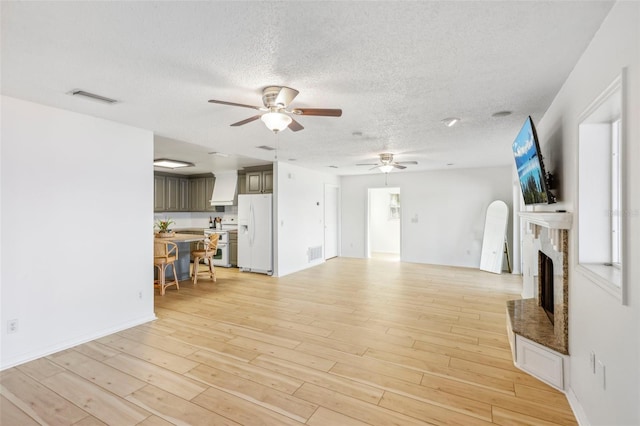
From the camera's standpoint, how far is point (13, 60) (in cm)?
203

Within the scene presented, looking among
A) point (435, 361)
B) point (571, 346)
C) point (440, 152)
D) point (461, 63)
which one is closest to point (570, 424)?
point (571, 346)

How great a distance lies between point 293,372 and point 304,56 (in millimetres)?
2542

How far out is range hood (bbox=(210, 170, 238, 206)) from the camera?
757 cm

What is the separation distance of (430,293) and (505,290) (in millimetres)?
1387

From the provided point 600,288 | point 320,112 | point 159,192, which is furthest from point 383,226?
point 600,288

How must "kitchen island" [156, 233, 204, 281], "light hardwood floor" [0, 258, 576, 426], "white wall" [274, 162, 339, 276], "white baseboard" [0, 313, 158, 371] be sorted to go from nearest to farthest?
"light hardwood floor" [0, 258, 576, 426]
"white baseboard" [0, 313, 158, 371]
"kitchen island" [156, 233, 204, 281]
"white wall" [274, 162, 339, 276]

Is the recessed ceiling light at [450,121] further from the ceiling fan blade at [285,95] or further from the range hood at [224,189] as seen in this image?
the range hood at [224,189]

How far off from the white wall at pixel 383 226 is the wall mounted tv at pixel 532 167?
6.96m

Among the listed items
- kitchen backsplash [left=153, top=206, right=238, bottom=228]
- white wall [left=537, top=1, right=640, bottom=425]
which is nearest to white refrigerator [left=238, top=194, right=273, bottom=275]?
kitchen backsplash [left=153, top=206, right=238, bottom=228]

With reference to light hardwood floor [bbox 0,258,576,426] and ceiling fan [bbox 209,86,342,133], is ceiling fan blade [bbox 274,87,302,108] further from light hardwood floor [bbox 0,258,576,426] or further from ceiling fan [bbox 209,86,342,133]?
light hardwood floor [bbox 0,258,576,426]

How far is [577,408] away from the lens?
2035mm

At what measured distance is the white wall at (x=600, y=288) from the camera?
1318 millimetres

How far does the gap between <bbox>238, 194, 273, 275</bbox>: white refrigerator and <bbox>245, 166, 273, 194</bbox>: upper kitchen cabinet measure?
194 mm

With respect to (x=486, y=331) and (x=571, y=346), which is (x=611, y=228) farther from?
(x=486, y=331)
